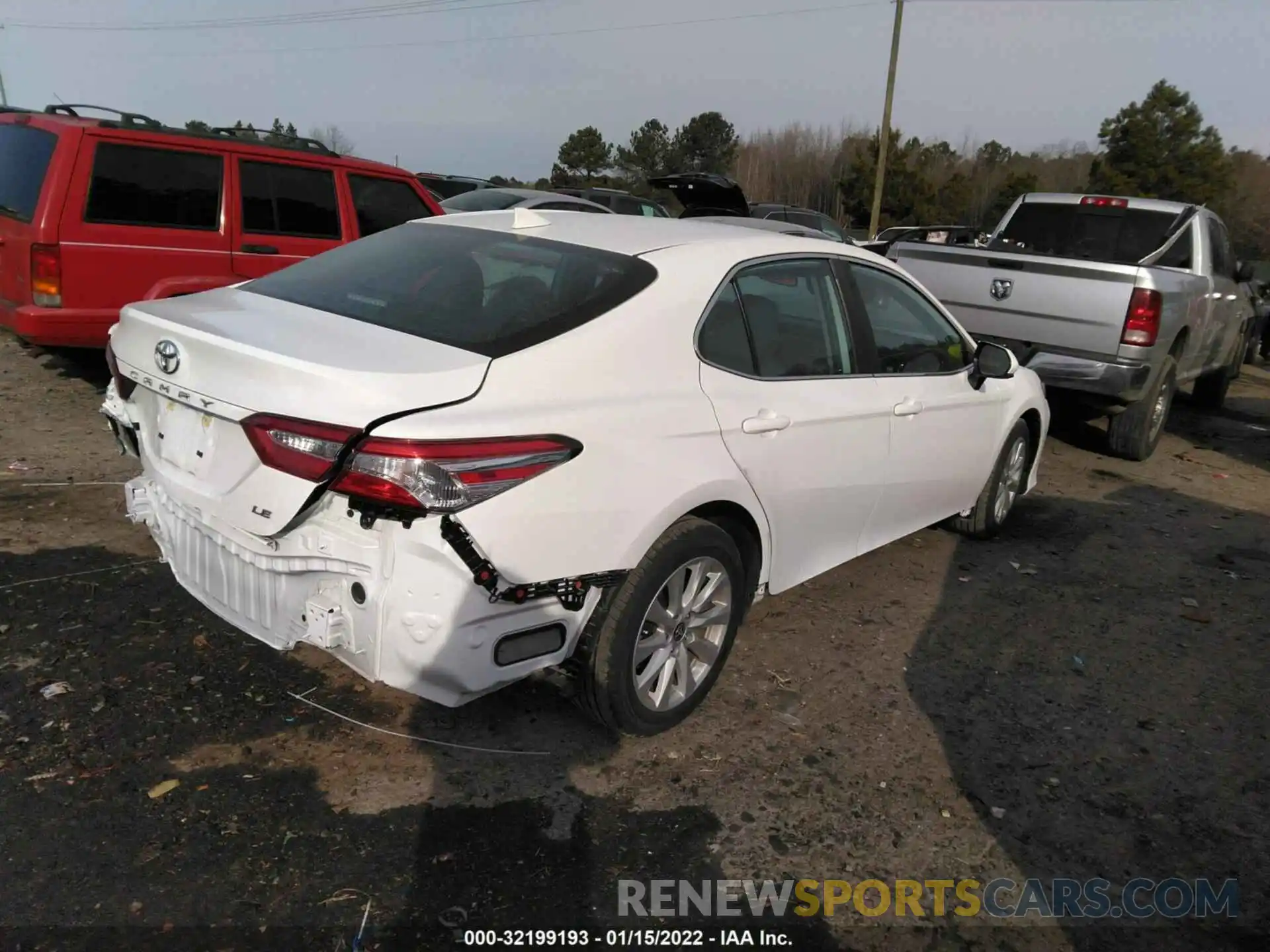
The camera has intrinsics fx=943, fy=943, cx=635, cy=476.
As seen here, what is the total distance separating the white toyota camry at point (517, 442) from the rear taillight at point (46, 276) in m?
2.92

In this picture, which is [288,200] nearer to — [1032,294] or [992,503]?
[992,503]

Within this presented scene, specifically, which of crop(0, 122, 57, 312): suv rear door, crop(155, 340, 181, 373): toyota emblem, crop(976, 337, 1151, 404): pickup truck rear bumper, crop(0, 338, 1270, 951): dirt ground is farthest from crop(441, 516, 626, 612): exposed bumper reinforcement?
crop(976, 337, 1151, 404): pickup truck rear bumper

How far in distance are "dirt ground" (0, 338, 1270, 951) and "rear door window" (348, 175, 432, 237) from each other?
3.38m

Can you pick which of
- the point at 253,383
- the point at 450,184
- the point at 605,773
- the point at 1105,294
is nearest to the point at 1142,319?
the point at 1105,294

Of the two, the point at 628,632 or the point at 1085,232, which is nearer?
the point at 628,632

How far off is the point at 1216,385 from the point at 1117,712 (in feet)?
27.7

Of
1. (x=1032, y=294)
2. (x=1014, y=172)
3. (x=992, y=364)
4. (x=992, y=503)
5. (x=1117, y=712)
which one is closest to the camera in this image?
(x=1117, y=712)

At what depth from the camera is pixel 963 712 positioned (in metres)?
3.60

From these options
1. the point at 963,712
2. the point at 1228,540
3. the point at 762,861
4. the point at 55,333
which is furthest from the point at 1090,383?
the point at 55,333

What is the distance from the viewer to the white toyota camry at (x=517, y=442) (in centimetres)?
247

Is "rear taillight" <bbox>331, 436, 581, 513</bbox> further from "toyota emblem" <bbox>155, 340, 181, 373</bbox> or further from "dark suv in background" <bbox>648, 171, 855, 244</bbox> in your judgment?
"dark suv in background" <bbox>648, 171, 855, 244</bbox>

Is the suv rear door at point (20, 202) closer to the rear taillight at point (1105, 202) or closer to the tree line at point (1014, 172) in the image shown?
the rear taillight at point (1105, 202)

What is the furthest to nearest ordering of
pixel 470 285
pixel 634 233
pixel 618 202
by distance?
pixel 618 202 < pixel 634 233 < pixel 470 285

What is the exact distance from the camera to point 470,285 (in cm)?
318
